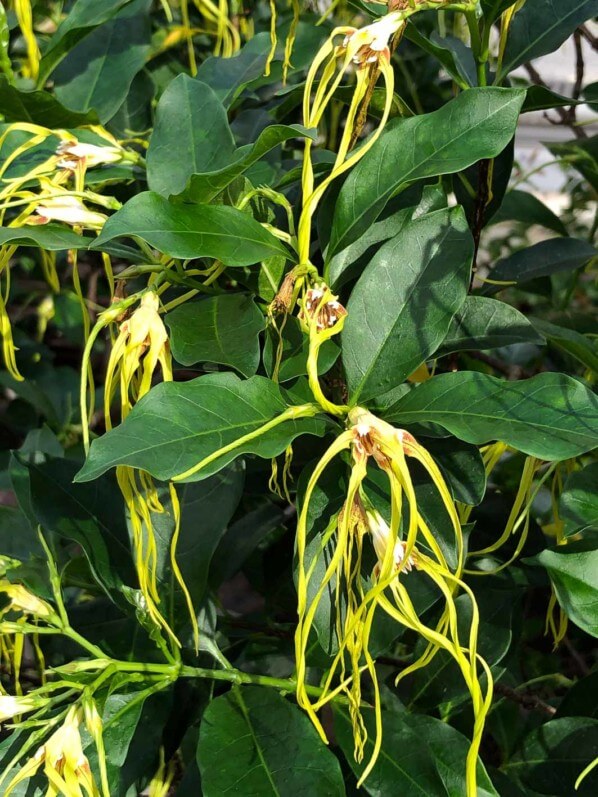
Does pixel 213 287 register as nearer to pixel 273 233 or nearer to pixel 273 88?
pixel 273 233

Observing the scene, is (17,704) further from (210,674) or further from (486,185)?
(486,185)

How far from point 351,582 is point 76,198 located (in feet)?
1.01

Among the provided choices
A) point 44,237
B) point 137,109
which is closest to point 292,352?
point 44,237

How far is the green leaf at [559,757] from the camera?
65 cm

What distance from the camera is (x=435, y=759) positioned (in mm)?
597

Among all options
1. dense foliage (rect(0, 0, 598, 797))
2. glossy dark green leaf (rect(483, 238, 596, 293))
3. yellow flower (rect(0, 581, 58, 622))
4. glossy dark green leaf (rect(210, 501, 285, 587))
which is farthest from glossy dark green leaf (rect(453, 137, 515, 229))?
yellow flower (rect(0, 581, 58, 622))

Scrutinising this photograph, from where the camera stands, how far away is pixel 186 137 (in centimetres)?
62

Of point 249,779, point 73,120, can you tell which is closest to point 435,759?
point 249,779

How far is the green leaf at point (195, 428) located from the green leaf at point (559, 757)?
33 centimetres

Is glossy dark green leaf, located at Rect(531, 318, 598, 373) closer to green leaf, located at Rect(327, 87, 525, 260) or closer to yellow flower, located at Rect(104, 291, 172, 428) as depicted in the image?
green leaf, located at Rect(327, 87, 525, 260)

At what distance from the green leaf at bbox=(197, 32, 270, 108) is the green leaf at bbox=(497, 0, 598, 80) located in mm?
207

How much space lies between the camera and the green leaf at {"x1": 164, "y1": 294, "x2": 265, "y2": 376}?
53 centimetres

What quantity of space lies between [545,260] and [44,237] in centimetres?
48

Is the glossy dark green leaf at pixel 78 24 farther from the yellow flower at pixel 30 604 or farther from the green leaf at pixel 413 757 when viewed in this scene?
the green leaf at pixel 413 757
